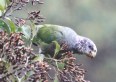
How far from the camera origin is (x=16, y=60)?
74.9 inches

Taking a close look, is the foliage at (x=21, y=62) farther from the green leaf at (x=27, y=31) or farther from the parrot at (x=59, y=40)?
the parrot at (x=59, y=40)

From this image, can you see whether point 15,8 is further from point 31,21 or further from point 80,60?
point 80,60

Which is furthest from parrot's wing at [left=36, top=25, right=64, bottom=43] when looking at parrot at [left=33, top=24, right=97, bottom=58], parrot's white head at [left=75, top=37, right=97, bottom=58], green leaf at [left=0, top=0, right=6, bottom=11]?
green leaf at [left=0, top=0, right=6, bottom=11]

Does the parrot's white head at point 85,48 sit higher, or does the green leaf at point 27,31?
the green leaf at point 27,31

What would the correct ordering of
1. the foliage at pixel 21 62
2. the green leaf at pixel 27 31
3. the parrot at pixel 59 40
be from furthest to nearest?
the parrot at pixel 59 40 → the green leaf at pixel 27 31 → the foliage at pixel 21 62

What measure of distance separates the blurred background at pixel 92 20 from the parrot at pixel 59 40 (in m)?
6.41

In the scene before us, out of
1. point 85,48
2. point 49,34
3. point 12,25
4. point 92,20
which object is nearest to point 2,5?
point 12,25

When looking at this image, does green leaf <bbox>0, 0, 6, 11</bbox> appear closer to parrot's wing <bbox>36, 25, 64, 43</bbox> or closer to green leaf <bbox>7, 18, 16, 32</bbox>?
green leaf <bbox>7, 18, 16, 32</bbox>

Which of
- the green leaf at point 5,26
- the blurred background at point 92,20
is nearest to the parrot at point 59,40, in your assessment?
the green leaf at point 5,26

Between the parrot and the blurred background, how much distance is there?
6.41 metres

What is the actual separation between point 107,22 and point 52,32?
745 cm

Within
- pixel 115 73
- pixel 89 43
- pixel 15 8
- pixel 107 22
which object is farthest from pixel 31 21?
pixel 115 73

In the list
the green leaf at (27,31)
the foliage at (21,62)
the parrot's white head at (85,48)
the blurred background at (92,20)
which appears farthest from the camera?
the blurred background at (92,20)

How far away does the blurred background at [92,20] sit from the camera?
1044 centimetres
